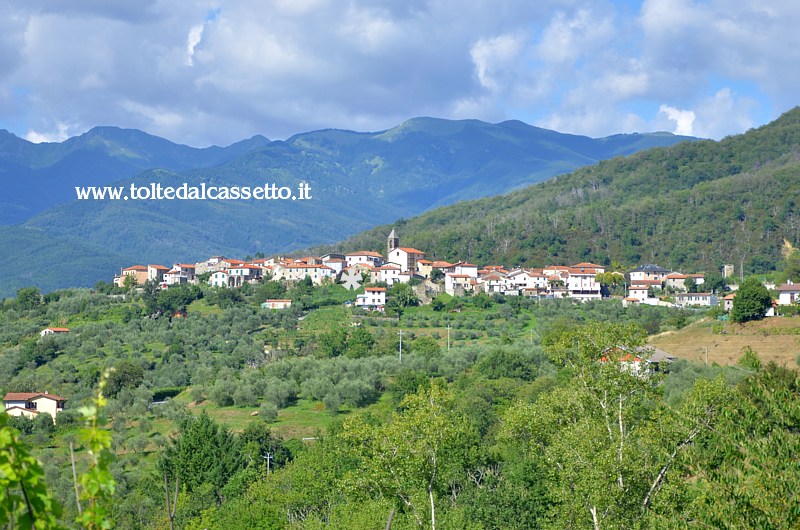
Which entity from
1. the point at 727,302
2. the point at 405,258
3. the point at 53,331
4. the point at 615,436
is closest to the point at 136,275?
the point at 53,331

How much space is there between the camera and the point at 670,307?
7225 centimetres

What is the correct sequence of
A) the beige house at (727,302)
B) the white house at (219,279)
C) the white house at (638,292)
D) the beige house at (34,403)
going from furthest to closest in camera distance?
1. the white house at (219,279)
2. the white house at (638,292)
3. the beige house at (727,302)
4. the beige house at (34,403)

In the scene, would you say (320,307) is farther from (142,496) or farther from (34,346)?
(142,496)

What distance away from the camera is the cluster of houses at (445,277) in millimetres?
77081

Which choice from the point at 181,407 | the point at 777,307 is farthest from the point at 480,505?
the point at 777,307

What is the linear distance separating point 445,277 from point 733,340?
1276 inches

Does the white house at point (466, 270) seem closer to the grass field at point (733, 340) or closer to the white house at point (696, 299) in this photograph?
the white house at point (696, 299)

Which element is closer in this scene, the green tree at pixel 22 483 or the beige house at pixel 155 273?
the green tree at pixel 22 483

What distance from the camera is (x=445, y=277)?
273ft

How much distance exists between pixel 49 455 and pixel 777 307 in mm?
44217

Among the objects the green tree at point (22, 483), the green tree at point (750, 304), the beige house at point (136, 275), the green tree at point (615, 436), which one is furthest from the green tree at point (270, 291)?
the green tree at point (22, 483)

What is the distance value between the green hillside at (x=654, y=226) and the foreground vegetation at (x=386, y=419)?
2621 cm

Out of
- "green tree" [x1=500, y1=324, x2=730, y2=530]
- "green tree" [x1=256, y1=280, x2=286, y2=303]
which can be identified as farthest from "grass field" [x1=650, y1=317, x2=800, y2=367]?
"green tree" [x1=256, y1=280, x2=286, y2=303]

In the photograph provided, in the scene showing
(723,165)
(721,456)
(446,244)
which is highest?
(723,165)
